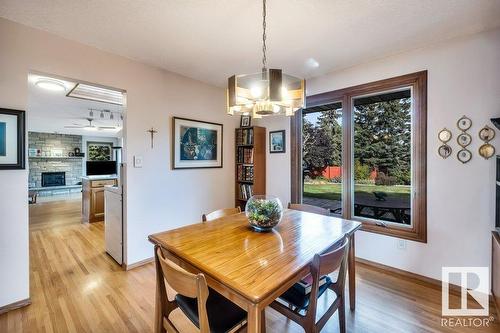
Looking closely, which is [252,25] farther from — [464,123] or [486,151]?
[486,151]

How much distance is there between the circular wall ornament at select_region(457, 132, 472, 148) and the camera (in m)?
2.16

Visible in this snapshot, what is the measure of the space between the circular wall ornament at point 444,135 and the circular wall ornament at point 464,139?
0.07 meters

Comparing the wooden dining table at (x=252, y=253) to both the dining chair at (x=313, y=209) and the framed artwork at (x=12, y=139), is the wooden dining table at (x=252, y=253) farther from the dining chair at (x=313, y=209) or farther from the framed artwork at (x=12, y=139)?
the framed artwork at (x=12, y=139)

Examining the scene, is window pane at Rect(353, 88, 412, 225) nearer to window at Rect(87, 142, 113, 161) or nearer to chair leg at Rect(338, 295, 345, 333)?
chair leg at Rect(338, 295, 345, 333)

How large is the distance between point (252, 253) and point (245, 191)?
251 cm

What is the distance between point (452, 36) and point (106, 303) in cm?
404

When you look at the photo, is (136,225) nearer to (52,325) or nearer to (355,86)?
(52,325)

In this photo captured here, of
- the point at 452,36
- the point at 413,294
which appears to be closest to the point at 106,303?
the point at 413,294

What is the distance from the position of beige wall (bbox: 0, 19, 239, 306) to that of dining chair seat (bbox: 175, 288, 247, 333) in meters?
1.73

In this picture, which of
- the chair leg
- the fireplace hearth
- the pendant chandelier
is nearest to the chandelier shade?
the pendant chandelier

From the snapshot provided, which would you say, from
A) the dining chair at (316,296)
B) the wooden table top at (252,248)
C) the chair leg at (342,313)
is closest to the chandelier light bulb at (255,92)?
the wooden table top at (252,248)

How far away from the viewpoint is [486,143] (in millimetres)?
2080

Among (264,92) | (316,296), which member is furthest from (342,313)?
(264,92)

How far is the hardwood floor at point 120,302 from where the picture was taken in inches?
70.0
